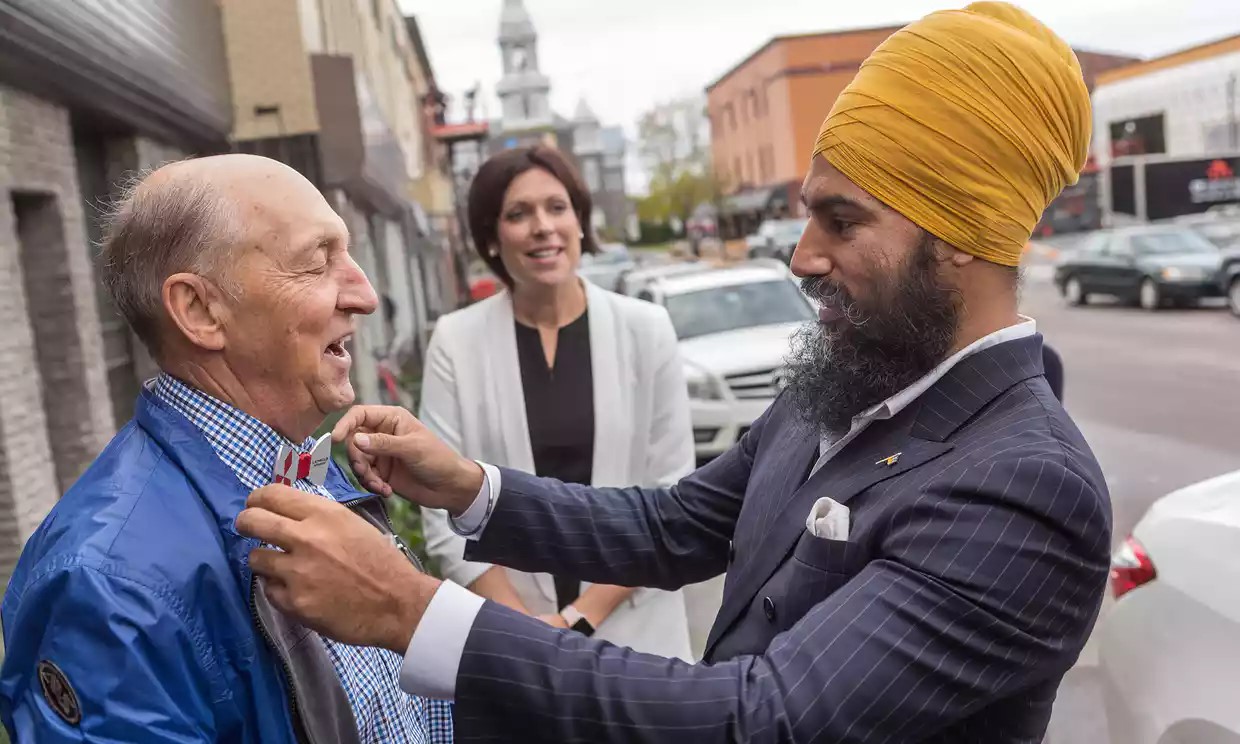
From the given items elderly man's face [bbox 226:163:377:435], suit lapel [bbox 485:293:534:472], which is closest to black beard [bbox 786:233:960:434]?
elderly man's face [bbox 226:163:377:435]

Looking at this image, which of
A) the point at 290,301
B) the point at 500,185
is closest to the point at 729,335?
the point at 500,185

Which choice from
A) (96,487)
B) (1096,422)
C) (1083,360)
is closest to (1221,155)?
(1083,360)

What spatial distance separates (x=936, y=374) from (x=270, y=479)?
1.14 meters

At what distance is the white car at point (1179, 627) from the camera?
2.47 meters

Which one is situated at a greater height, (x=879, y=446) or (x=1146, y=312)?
(x=879, y=446)

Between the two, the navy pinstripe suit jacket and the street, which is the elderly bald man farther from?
the street

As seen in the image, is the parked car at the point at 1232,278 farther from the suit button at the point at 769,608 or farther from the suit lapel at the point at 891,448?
the suit button at the point at 769,608

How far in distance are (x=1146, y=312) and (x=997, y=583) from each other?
20046 mm

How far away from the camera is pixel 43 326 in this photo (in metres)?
4.40

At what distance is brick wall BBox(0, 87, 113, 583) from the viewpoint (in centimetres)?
369

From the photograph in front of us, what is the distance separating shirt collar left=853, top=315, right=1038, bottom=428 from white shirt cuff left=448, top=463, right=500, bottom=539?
2.65 ft

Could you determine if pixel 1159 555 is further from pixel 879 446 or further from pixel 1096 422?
pixel 1096 422

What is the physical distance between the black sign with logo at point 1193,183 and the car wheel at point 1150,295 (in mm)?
15916

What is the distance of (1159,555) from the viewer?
9.45 feet
